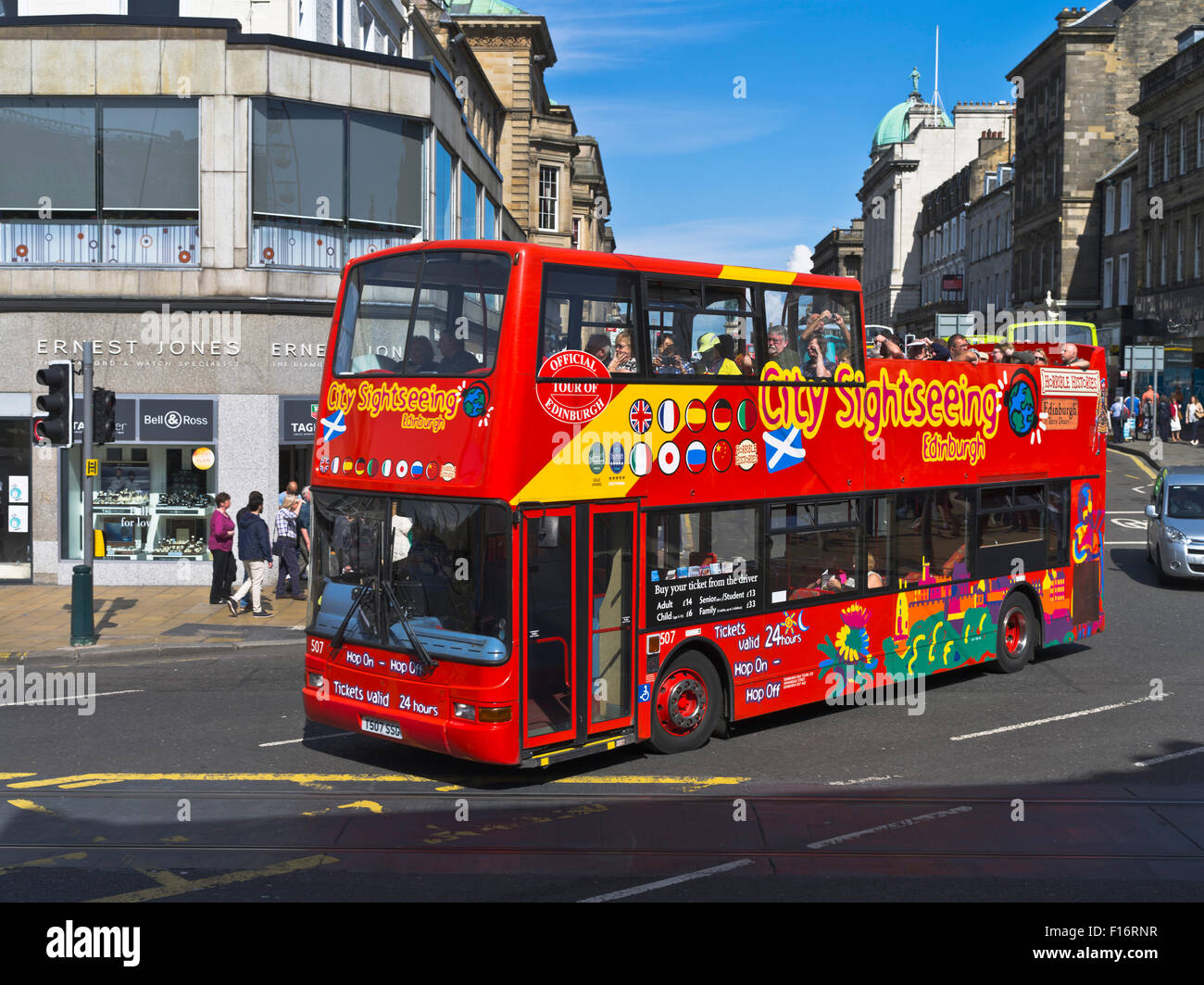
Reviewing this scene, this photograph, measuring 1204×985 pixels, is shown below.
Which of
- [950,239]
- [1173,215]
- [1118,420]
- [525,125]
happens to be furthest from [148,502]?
[950,239]

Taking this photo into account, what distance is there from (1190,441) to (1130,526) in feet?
62.3

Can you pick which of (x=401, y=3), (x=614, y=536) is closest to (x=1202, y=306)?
(x=401, y=3)

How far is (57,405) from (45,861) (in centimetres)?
930

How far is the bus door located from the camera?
9445mm

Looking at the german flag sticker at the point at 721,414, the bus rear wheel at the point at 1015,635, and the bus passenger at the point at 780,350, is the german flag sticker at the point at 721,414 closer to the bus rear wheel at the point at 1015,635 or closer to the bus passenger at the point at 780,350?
the bus passenger at the point at 780,350

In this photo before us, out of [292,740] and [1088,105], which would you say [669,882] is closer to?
[292,740]

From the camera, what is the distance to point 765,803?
30.6ft

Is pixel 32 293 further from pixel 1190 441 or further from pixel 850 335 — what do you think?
pixel 1190 441

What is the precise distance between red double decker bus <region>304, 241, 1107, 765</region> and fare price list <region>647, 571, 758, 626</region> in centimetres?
2

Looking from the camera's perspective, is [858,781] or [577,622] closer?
[577,622]

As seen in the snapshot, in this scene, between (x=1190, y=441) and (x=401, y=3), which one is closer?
(x=401, y=3)

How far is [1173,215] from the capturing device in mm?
53875

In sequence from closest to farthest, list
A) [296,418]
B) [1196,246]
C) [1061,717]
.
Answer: [1061,717] < [296,418] < [1196,246]

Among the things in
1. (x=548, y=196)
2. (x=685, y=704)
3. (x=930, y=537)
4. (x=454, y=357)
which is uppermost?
(x=548, y=196)
